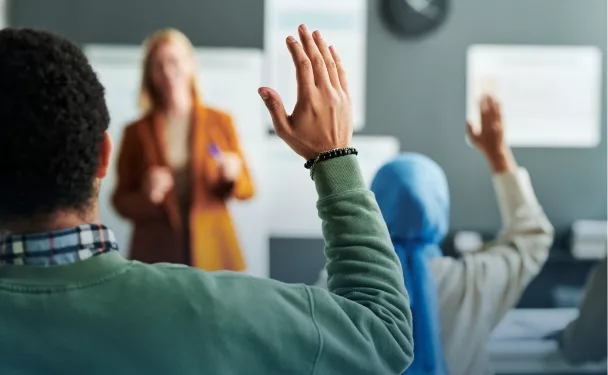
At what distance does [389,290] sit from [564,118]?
1454mm

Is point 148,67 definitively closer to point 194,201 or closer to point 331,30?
point 194,201

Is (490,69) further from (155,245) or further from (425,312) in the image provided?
(155,245)

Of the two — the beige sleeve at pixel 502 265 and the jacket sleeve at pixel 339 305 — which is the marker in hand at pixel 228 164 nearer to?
the beige sleeve at pixel 502 265

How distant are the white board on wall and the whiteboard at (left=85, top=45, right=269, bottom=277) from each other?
0.62 metres

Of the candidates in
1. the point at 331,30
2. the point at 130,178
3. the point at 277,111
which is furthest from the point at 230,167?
the point at 277,111

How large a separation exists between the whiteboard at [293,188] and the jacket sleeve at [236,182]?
5 centimetres

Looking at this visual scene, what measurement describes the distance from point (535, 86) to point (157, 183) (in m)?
1.12

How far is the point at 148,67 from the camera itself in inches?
76.7

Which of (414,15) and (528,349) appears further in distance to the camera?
(414,15)

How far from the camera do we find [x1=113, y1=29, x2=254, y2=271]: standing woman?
1922mm

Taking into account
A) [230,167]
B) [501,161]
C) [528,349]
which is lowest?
[528,349]

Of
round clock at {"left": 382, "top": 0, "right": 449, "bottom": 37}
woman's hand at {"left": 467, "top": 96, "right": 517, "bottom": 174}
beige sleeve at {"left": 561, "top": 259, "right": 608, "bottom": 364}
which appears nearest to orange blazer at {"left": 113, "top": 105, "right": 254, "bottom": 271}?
round clock at {"left": 382, "top": 0, "right": 449, "bottom": 37}

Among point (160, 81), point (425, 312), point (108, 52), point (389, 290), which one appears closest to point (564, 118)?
point (425, 312)

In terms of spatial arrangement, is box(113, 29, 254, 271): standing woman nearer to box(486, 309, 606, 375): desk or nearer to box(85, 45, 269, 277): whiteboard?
box(85, 45, 269, 277): whiteboard
